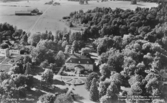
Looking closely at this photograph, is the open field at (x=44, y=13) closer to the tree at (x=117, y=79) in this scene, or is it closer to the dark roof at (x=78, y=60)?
the dark roof at (x=78, y=60)

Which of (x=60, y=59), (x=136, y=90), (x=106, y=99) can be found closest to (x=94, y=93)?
(x=106, y=99)

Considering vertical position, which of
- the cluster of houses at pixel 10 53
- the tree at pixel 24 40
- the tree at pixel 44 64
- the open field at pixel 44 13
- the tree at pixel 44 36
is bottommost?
the tree at pixel 44 64

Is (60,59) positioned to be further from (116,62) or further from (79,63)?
(116,62)

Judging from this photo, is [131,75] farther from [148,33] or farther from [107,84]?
[148,33]

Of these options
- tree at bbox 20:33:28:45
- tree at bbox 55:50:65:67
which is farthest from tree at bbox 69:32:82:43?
tree at bbox 55:50:65:67

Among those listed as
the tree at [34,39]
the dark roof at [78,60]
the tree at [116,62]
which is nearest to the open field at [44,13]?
the tree at [34,39]

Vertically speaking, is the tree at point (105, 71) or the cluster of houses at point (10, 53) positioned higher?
the cluster of houses at point (10, 53)

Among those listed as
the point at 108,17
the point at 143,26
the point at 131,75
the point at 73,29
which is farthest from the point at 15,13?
the point at 131,75
